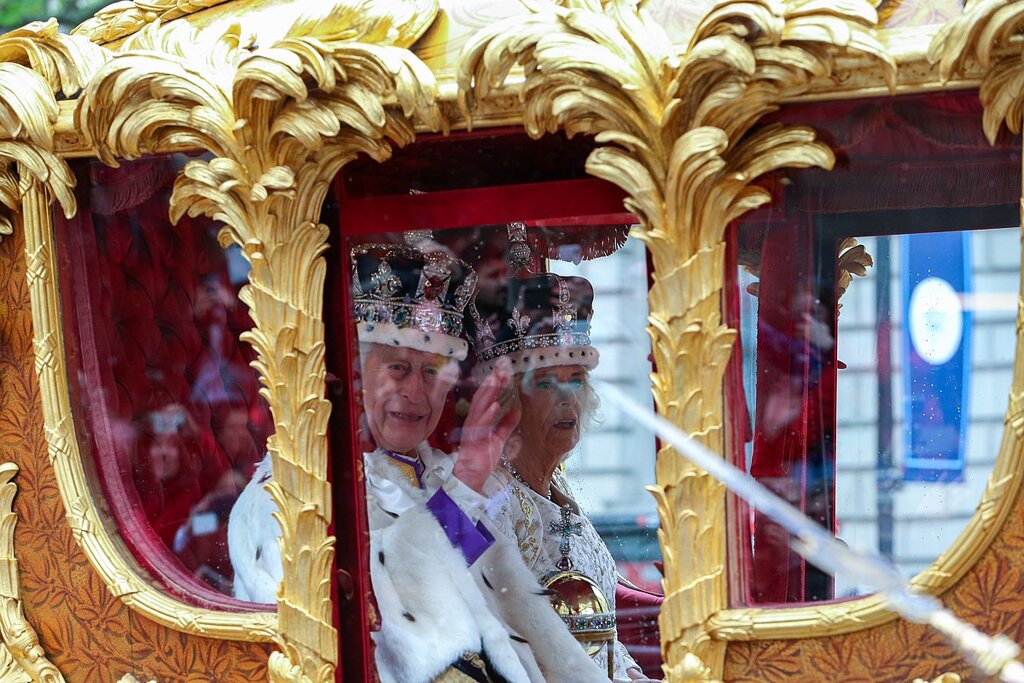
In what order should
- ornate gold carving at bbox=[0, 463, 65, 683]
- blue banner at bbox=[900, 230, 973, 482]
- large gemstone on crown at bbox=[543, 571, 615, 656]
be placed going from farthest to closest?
large gemstone on crown at bbox=[543, 571, 615, 656] < ornate gold carving at bbox=[0, 463, 65, 683] < blue banner at bbox=[900, 230, 973, 482]

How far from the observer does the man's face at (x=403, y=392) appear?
176 cm

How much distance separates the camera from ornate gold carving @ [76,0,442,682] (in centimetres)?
155

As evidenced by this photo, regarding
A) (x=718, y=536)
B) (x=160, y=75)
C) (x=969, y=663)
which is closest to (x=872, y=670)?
(x=969, y=663)

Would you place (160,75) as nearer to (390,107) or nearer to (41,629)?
(390,107)

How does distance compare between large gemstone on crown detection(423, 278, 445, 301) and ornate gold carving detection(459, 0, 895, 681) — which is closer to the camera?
ornate gold carving detection(459, 0, 895, 681)

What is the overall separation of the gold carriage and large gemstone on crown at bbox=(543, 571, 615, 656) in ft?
0.35

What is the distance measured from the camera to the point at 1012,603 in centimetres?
149

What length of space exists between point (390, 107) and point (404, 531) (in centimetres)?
57

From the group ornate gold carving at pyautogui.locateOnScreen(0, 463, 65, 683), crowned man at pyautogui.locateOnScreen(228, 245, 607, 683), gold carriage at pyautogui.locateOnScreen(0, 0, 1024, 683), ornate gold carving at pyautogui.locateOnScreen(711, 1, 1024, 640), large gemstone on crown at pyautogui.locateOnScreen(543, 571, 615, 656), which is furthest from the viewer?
large gemstone on crown at pyautogui.locateOnScreen(543, 571, 615, 656)

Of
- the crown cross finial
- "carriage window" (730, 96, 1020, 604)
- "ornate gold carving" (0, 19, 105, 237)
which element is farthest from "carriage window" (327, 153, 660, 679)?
"ornate gold carving" (0, 19, 105, 237)

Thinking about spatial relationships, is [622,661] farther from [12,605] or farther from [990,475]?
[12,605]

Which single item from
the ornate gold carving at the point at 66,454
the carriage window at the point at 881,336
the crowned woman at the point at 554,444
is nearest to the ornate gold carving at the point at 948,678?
the carriage window at the point at 881,336

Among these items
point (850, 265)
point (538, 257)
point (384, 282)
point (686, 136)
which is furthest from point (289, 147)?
point (850, 265)

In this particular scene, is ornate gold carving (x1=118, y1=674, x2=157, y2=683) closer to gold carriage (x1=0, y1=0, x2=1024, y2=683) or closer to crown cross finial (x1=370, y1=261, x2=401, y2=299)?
gold carriage (x1=0, y1=0, x2=1024, y2=683)
